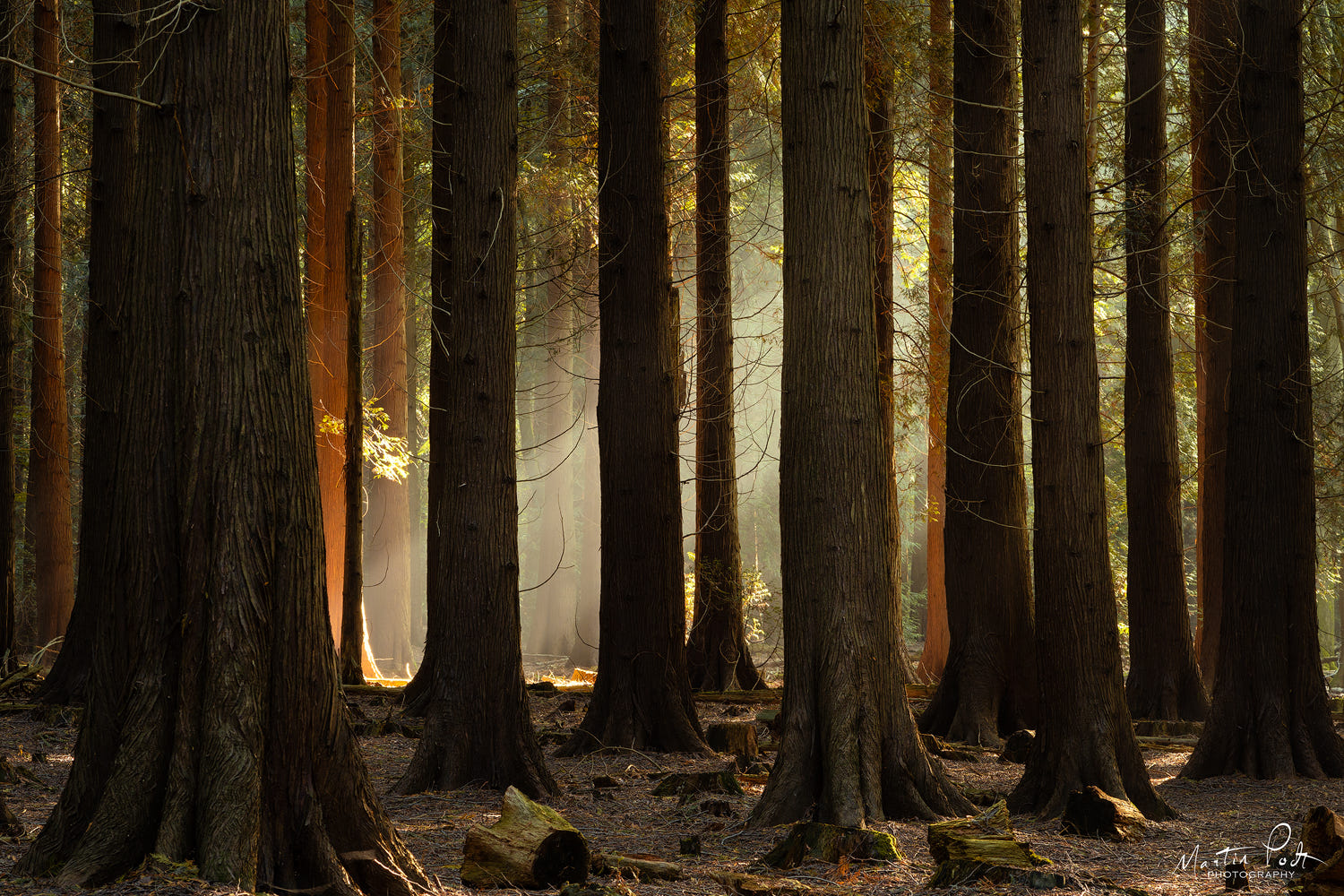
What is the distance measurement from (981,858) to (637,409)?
16.8 feet

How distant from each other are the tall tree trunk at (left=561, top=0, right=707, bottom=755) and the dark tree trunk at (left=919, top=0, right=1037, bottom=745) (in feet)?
8.99

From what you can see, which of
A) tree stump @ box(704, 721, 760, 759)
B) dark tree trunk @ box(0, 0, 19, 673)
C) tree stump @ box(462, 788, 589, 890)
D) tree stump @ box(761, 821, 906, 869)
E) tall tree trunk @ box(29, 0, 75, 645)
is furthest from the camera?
tall tree trunk @ box(29, 0, 75, 645)

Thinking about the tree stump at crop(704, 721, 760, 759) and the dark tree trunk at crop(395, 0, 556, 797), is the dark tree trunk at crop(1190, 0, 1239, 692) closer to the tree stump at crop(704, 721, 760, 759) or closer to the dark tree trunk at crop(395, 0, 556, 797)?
the tree stump at crop(704, 721, 760, 759)

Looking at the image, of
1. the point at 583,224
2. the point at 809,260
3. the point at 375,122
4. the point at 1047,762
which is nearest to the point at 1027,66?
the point at 809,260

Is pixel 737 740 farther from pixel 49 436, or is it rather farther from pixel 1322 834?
pixel 49 436

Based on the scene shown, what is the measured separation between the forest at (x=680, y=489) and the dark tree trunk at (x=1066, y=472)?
3 centimetres

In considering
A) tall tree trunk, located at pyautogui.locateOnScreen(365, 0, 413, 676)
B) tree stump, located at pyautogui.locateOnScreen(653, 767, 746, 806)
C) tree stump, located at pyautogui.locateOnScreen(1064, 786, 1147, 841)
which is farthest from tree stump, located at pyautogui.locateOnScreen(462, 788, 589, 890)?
tall tree trunk, located at pyautogui.locateOnScreen(365, 0, 413, 676)

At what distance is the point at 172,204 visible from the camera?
4324 mm

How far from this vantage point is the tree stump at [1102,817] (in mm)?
6137

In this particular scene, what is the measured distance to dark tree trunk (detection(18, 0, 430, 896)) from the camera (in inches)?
158

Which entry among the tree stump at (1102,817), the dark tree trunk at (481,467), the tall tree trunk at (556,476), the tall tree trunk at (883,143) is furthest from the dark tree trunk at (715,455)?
the tree stump at (1102,817)

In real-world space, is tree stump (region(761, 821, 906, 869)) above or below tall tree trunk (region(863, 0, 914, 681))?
below

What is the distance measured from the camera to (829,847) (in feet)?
17.9

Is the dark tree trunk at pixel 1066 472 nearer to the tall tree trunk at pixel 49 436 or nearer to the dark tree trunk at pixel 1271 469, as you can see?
the dark tree trunk at pixel 1271 469
